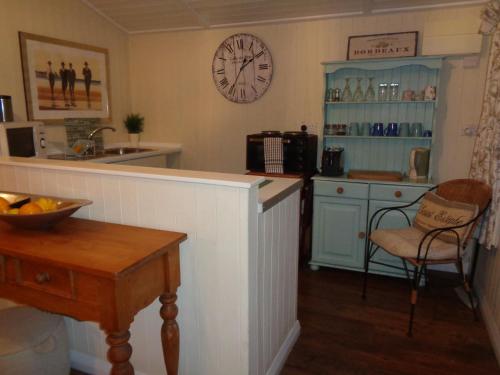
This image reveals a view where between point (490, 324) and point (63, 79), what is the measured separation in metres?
3.88

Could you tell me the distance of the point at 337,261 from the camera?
124 inches

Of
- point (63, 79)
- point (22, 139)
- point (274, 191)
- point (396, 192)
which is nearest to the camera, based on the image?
point (274, 191)

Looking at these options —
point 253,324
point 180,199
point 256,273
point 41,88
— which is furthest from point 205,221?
point 41,88

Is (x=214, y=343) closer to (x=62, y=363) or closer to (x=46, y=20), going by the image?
(x=62, y=363)

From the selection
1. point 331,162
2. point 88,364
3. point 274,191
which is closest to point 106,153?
point 331,162

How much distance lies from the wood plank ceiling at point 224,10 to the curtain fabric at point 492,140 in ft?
2.18

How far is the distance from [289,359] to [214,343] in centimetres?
65

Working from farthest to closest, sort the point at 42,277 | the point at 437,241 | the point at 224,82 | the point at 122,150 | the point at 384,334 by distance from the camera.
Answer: the point at 122,150
the point at 224,82
the point at 437,241
the point at 384,334
the point at 42,277

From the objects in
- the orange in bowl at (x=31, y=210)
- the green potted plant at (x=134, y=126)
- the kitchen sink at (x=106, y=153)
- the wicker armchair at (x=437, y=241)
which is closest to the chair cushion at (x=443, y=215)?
the wicker armchair at (x=437, y=241)

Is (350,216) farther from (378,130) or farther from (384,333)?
(384,333)

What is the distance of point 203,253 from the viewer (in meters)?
1.57

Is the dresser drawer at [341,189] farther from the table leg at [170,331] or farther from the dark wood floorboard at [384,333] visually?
the table leg at [170,331]

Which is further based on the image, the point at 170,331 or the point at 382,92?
the point at 382,92

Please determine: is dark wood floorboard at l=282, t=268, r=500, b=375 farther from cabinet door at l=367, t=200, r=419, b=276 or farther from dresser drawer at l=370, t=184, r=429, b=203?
dresser drawer at l=370, t=184, r=429, b=203
